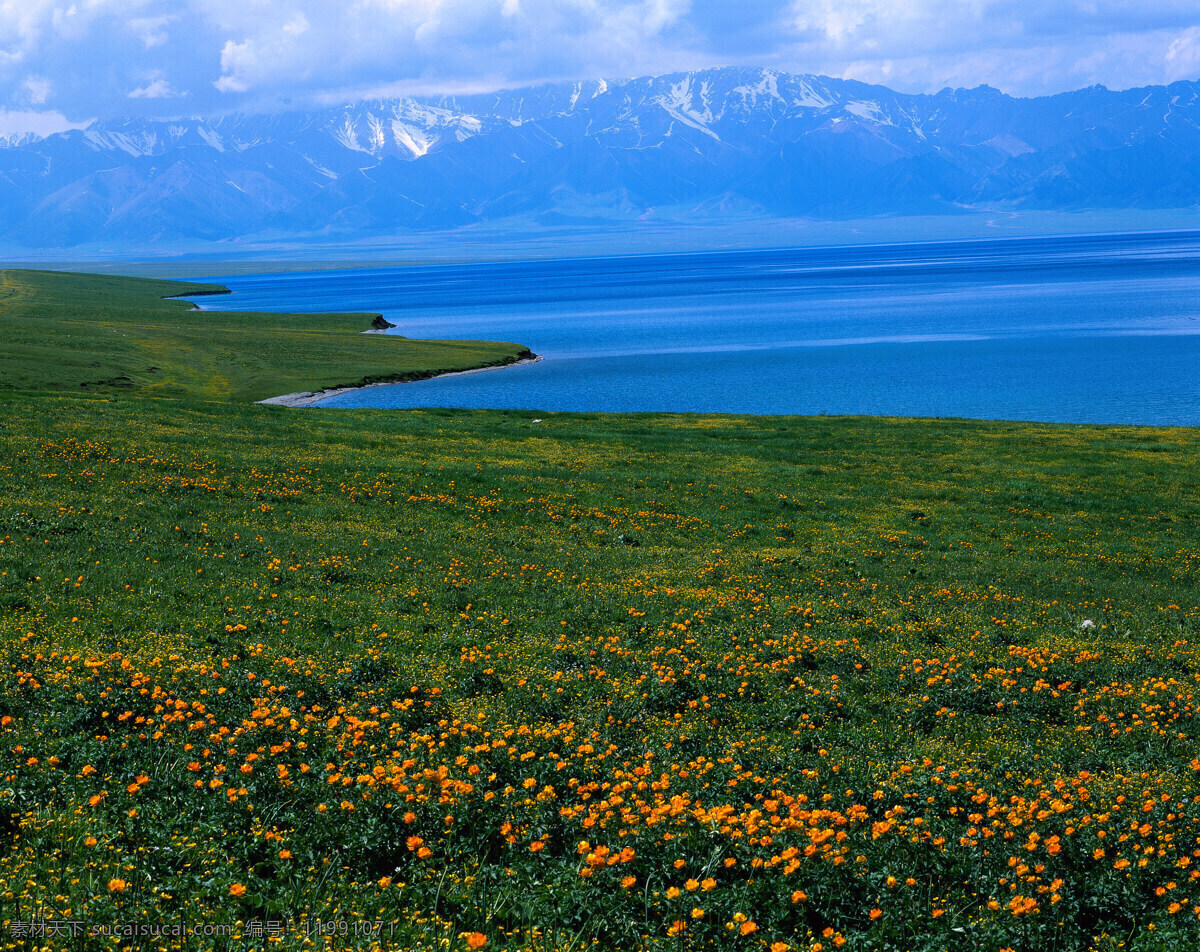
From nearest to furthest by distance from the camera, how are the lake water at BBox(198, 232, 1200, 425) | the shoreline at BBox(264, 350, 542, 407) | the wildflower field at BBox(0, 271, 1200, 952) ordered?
the wildflower field at BBox(0, 271, 1200, 952), the lake water at BBox(198, 232, 1200, 425), the shoreline at BBox(264, 350, 542, 407)

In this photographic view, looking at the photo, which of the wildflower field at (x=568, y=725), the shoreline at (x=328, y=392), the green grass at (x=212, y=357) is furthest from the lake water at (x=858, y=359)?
the wildflower field at (x=568, y=725)

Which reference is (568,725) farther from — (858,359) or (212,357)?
(212,357)

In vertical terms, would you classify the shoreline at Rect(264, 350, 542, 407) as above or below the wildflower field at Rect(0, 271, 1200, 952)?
above

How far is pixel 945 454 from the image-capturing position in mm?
49062

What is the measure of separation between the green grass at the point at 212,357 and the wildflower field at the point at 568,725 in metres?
59.5

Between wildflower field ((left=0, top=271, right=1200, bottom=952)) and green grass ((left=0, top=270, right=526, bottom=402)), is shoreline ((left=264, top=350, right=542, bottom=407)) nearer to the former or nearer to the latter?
green grass ((left=0, top=270, right=526, bottom=402))

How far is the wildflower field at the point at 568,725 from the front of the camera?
908 cm

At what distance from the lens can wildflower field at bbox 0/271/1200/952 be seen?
29.8 ft

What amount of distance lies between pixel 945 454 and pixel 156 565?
1615 inches

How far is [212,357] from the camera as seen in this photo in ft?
352

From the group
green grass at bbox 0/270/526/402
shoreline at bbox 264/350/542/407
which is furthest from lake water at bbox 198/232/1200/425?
green grass at bbox 0/270/526/402

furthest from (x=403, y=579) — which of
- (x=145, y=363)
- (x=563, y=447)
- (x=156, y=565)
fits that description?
(x=145, y=363)

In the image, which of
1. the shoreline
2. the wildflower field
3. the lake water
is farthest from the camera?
the shoreline

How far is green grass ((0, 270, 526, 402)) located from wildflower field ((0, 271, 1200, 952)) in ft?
195
